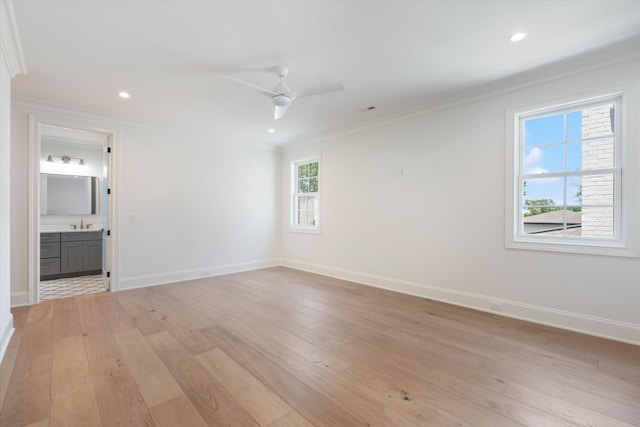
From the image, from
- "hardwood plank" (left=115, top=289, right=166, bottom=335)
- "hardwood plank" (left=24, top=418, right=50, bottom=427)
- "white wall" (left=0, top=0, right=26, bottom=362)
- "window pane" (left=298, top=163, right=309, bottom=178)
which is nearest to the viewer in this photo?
"hardwood plank" (left=24, top=418, right=50, bottom=427)

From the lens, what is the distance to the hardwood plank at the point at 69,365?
6.56ft

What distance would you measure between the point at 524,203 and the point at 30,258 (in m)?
6.24

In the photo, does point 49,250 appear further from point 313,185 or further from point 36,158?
point 313,185

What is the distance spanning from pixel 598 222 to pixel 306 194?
14.5 ft

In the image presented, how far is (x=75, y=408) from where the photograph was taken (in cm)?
175

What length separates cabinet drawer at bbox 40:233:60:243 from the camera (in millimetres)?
5027

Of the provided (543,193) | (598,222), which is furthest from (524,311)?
(543,193)

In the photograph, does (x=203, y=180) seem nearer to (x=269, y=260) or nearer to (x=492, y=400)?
(x=269, y=260)

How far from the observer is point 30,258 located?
373cm

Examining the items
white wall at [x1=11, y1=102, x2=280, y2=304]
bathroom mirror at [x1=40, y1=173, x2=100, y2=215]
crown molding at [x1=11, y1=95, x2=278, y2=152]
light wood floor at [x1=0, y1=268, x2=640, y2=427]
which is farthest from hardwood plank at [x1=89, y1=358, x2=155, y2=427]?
bathroom mirror at [x1=40, y1=173, x2=100, y2=215]

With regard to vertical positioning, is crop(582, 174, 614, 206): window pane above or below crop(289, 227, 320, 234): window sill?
above

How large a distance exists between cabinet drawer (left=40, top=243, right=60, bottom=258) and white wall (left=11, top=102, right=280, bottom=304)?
5.51 ft

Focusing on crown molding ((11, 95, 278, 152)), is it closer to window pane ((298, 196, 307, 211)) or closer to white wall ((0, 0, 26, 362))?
white wall ((0, 0, 26, 362))

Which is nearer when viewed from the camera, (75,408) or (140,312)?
(75,408)
